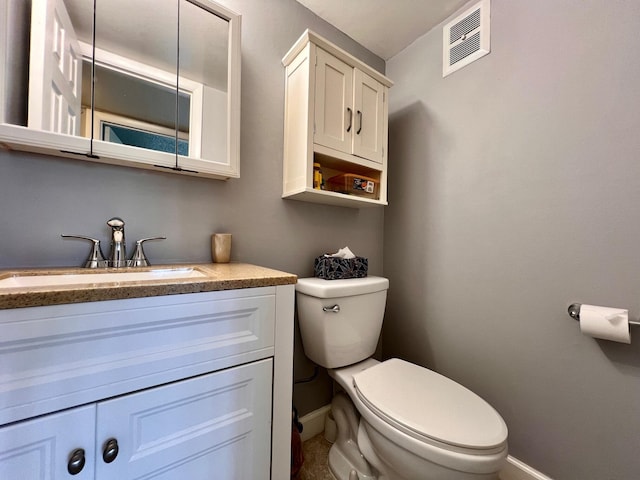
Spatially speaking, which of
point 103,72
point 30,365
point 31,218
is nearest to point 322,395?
point 30,365

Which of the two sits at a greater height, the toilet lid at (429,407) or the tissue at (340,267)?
the tissue at (340,267)

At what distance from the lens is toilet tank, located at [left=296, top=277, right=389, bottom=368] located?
3.53ft

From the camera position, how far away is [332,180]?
137 centimetres

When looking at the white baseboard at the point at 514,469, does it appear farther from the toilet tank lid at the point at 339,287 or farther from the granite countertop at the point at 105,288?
the granite countertop at the point at 105,288

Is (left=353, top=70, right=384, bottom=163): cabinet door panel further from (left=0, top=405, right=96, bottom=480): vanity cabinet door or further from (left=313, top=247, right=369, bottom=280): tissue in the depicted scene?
(left=0, top=405, right=96, bottom=480): vanity cabinet door

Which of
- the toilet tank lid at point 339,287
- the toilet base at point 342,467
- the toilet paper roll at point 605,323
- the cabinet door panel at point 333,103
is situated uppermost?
the cabinet door panel at point 333,103

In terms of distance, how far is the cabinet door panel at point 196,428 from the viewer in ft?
1.82

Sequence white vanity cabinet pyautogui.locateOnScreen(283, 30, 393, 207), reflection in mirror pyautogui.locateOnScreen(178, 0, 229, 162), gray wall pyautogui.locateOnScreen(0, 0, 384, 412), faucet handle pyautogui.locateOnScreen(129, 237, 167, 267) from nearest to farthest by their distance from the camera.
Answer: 1. gray wall pyautogui.locateOnScreen(0, 0, 384, 412)
2. faucet handle pyautogui.locateOnScreen(129, 237, 167, 267)
3. reflection in mirror pyautogui.locateOnScreen(178, 0, 229, 162)
4. white vanity cabinet pyautogui.locateOnScreen(283, 30, 393, 207)

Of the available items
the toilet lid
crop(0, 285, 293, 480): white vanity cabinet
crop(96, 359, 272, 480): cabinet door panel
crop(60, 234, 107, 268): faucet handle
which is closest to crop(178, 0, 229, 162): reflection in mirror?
crop(60, 234, 107, 268): faucet handle

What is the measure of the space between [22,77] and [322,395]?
1.73 m

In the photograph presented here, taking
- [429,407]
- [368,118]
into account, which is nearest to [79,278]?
[429,407]

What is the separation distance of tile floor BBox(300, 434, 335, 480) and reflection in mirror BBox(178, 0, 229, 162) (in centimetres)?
138

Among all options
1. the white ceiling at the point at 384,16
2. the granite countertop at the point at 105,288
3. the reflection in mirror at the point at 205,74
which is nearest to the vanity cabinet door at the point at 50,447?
the granite countertop at the point at 105,288

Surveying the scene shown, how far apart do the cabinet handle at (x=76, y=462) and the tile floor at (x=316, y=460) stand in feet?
2.88
